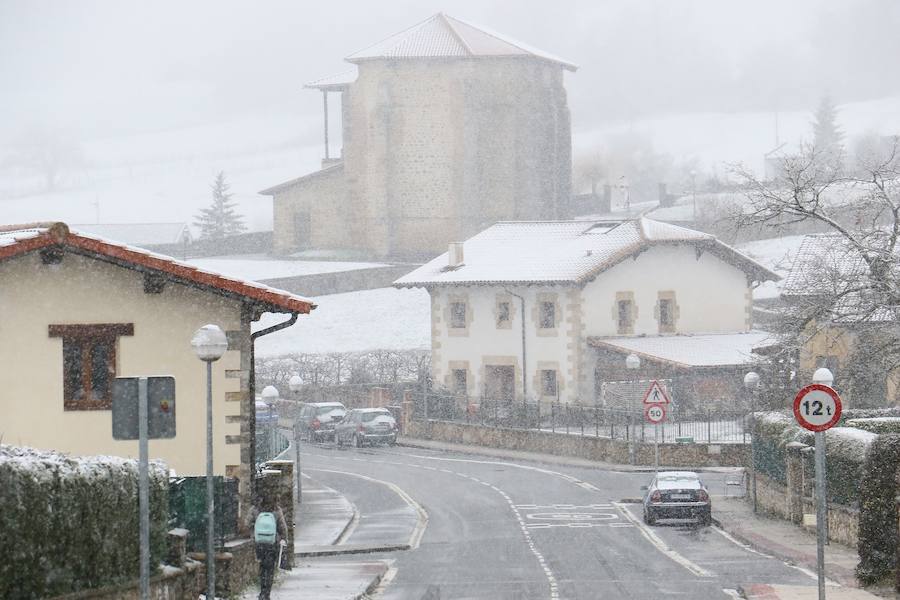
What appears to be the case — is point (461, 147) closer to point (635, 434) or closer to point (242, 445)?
point (635, 434)

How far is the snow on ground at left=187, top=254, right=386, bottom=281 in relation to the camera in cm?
9888

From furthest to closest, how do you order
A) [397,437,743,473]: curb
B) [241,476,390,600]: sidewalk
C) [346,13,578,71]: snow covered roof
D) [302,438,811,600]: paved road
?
[346,13,578,71]: snow covered roof, [397,437,743,473]: curb, [302,438,811,600]: paved road, [241,476,390,600]: sidewalk

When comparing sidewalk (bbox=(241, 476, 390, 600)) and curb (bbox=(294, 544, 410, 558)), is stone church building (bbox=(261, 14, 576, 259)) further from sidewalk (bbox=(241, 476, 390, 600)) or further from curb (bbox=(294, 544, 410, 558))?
curb (bbox=(294, 544, 410, 558))

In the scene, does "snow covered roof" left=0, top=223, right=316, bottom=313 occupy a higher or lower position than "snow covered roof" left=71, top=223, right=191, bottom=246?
lower

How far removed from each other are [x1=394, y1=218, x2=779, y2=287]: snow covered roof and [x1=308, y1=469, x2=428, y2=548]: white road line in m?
16.2

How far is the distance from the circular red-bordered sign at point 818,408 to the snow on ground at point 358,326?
6253 cm

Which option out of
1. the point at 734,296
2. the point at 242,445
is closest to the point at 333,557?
the point at 242,445

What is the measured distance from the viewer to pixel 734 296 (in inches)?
2657

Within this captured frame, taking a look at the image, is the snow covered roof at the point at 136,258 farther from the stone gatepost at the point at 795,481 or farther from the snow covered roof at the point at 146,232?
the snow covered roof at the point at 146,232

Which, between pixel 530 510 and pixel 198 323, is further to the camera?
pixel 530 510

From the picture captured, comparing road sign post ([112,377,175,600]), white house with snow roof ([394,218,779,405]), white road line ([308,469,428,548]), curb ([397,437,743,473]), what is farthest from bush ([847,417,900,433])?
white house with snow roof ([394,218,779,405])

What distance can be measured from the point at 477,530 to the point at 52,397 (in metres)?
13.9

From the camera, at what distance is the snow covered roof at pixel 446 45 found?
105 m

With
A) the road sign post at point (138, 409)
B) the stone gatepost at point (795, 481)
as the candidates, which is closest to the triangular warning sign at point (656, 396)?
the stone gatepost at point (795, 481)
